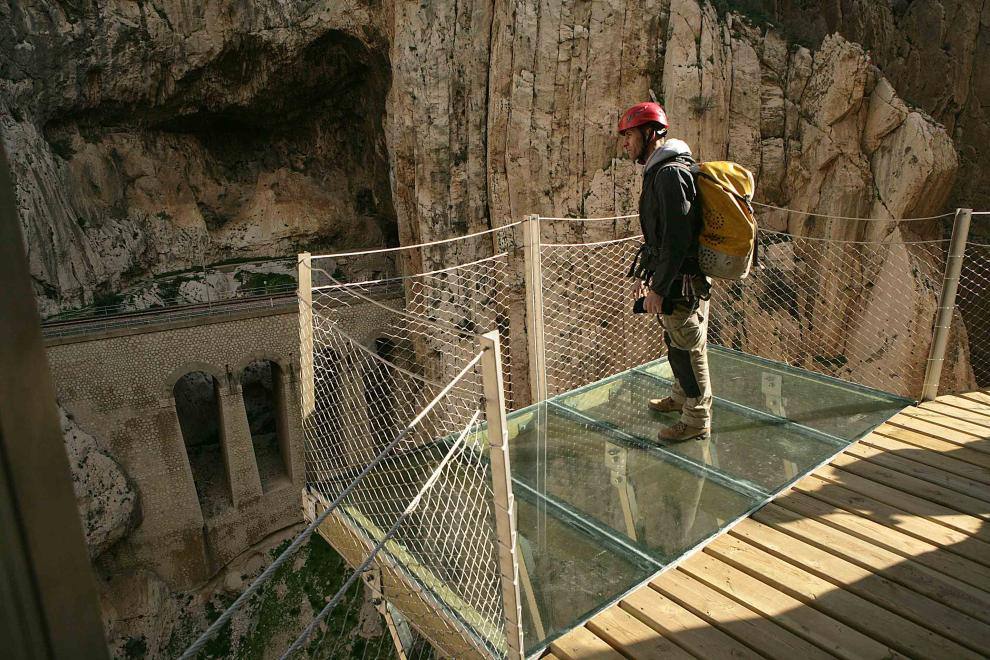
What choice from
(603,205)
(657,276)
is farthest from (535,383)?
(603,205)

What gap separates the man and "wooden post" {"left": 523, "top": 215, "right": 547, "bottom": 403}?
2.00 ft

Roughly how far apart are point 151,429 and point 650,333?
10.2 metres

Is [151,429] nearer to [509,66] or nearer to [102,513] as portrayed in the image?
[102,513]

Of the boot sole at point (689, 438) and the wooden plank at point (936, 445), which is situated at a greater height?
the boot sole at point (689, 438)

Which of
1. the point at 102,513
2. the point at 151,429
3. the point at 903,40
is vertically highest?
the point at 903,40

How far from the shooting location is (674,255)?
9.30ft

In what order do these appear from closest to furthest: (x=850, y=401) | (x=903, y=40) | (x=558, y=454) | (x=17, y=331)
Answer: (x=17, y=331)
(x=558, y=454)
(x=850, y=401)
(x=903, y=40)

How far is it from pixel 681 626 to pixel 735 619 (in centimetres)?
20

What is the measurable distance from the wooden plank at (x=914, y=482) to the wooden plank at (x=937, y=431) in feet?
1.25

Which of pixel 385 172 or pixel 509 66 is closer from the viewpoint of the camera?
pixel 509 66

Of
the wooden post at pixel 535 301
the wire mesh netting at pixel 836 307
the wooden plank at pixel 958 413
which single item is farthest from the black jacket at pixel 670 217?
the wire mesh netting at pixel 836 307

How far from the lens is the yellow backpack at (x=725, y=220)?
282 centimetres

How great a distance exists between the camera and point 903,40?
1144 cm

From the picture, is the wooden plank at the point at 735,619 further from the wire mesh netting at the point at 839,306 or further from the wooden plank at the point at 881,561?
the wire mesh netting at the point at 839,306
